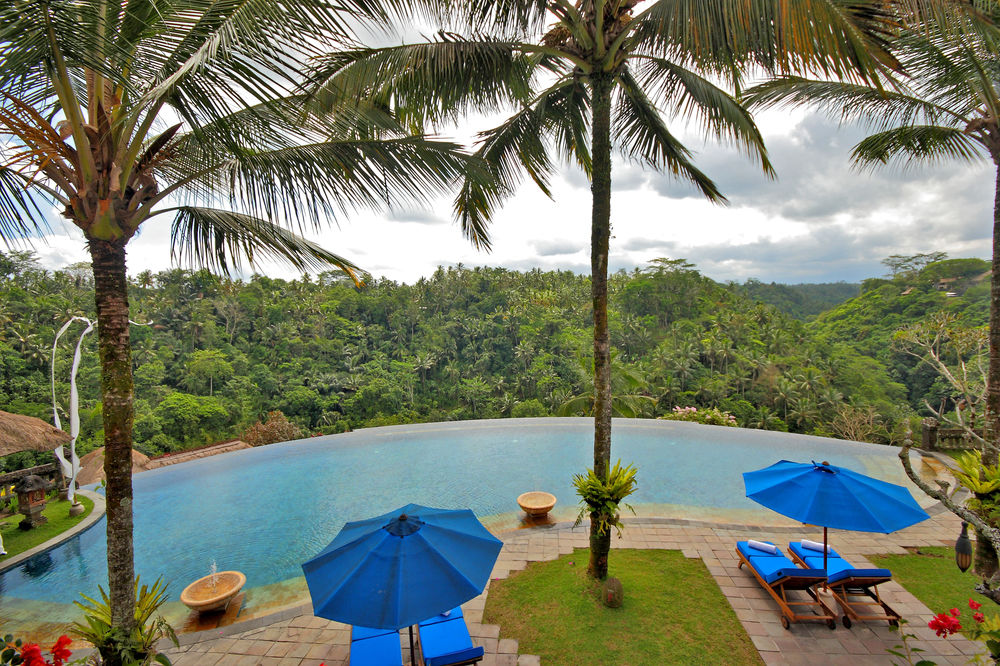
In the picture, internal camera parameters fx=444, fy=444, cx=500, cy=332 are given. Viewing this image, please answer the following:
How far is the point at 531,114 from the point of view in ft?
16.2

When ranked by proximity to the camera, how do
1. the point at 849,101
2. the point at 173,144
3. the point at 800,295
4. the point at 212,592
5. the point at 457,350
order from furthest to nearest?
the point at 800,295 → the point at 457,350 → the point at 849,101 → the point at 212,592 → the point at 173,144

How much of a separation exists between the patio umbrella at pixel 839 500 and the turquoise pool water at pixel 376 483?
2772mm

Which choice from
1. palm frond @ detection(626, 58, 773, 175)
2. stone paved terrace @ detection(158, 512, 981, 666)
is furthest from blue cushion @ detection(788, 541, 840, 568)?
palm frond @ detection(626, 58, 773, 175)

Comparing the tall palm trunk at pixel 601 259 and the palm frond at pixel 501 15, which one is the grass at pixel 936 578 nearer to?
the tall palm trunk at pixel 601 259

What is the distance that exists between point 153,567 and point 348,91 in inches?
268

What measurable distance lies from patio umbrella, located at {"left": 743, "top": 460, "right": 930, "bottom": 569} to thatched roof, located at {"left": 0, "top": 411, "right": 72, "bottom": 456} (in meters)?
9.18

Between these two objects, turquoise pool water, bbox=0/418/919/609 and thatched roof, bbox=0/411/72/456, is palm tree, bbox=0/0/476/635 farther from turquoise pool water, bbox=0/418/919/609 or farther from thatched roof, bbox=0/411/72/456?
thatched roof, bbox=0/411/72/456

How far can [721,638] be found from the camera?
3449mm

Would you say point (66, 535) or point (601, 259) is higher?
point (601, 259)

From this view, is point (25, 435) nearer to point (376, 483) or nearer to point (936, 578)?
point (376, 483)

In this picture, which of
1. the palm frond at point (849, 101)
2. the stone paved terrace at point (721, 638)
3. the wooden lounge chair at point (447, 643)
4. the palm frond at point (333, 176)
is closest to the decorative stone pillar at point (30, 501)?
the stone paved terrace at point (721, 638)

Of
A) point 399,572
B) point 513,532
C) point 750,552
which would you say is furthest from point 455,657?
point 750,552

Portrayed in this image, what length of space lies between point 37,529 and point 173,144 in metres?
7.46

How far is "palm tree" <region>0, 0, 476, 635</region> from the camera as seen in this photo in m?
2.00
